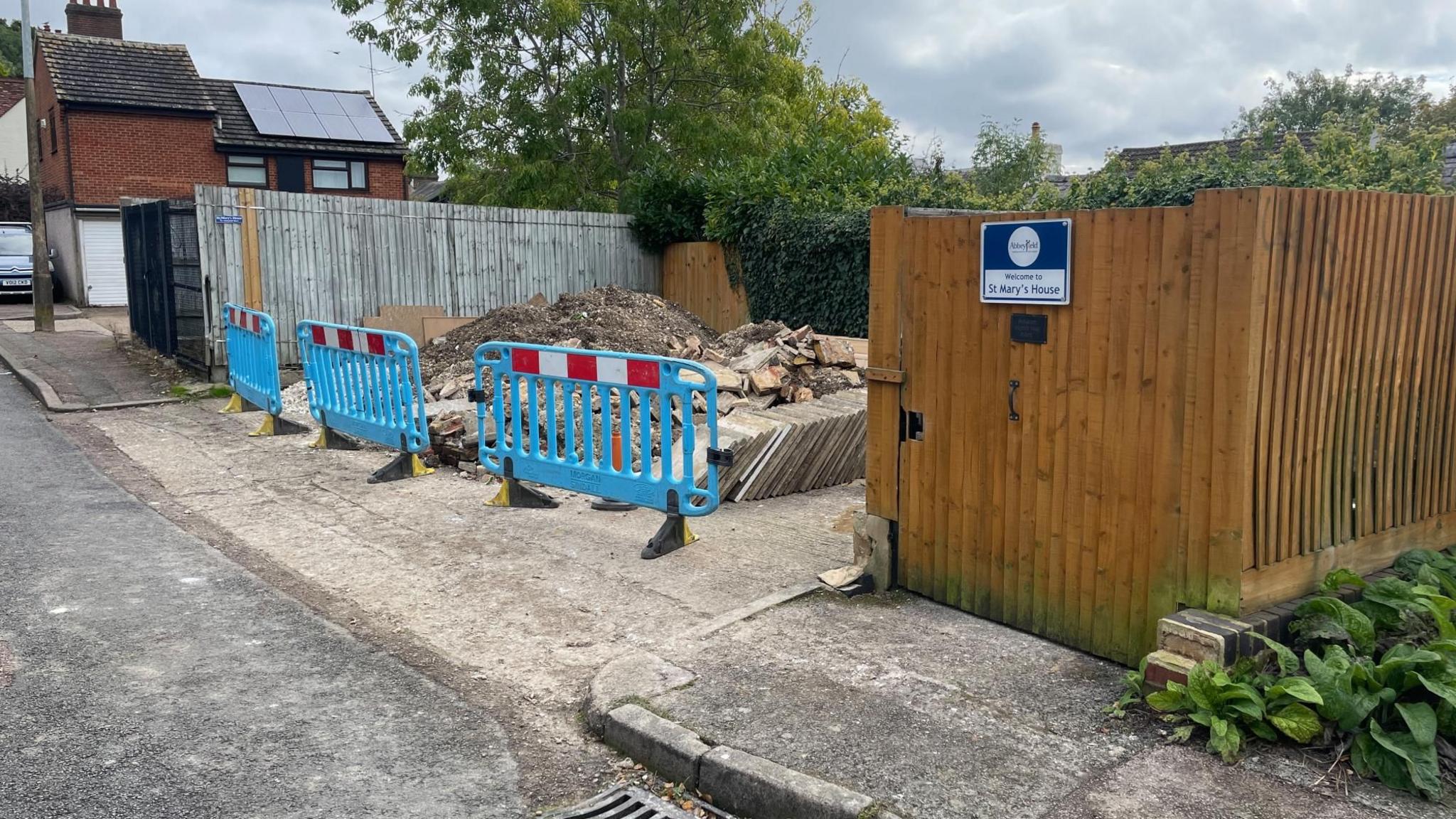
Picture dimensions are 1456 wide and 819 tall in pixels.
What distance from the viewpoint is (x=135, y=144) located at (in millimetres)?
29531

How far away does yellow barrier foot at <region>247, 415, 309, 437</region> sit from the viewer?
10805 millimetres

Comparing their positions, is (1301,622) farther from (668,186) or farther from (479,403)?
(668,186)

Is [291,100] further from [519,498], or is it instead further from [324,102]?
[519,498]

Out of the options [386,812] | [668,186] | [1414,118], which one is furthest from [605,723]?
[1414,118]

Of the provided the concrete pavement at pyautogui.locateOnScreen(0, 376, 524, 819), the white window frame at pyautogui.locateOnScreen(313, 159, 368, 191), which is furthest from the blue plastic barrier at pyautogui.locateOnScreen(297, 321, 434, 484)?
the white window frame at pyautogui.locateOnScreen(313, 159, 368, 191)

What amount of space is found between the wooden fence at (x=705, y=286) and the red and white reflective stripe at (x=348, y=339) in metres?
9.71

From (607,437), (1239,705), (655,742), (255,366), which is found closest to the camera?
(1239,705)

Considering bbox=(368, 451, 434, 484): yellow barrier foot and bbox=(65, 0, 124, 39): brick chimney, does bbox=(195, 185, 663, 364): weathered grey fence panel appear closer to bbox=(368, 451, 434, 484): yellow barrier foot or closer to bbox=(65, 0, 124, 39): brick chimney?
bbox=(368, 451, 434, 484): yellow barrier foot

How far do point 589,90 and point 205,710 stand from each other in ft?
65.5

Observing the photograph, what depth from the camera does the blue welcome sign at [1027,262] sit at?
15.2 feet

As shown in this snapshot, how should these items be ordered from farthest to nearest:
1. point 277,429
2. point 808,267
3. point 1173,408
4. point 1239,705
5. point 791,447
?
point 808,267, point 277,429, point 791,447, point 1173,408, point 1239,705

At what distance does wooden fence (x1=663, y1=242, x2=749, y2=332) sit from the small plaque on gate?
44.6 feet

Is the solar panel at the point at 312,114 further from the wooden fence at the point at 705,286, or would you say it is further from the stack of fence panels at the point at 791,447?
the stack of fence panels at the point at 791,447

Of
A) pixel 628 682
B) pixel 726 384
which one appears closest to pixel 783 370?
pixel 726 384
